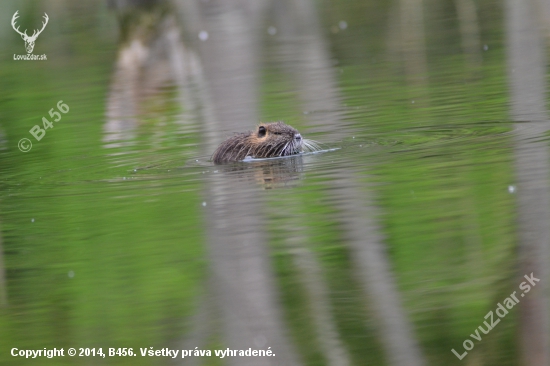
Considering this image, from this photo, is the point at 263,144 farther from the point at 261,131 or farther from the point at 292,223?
the point at 292,223

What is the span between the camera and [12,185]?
31.2 ft

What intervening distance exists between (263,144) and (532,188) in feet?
9.94

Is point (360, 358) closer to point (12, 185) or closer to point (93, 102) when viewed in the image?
point (12, 185)

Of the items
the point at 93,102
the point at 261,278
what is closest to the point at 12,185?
the point at 261,278

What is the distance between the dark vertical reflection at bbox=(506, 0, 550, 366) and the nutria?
1925 millimetres

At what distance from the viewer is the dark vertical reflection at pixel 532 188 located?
5.20m

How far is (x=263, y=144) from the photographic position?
9836mm

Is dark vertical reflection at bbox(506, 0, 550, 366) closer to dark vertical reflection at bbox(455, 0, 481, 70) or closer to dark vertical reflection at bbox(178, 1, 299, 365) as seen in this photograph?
dark vertical reflection at bbox(455, 0, 481, 70)

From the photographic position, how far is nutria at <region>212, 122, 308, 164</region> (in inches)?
384

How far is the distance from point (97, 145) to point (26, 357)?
6.26 m

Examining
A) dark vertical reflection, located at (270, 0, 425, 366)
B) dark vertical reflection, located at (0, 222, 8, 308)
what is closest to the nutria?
dark vertical reflection, located at (270, 0, 425, 366)

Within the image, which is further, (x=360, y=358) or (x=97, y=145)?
(x=97, y=145)

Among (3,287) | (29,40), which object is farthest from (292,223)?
(29,40)

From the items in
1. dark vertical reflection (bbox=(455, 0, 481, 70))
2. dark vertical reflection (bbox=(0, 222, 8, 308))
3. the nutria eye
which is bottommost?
dark vertical reflection (bbox=(0, 222, 8, 308))
